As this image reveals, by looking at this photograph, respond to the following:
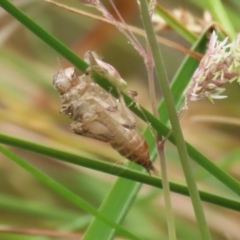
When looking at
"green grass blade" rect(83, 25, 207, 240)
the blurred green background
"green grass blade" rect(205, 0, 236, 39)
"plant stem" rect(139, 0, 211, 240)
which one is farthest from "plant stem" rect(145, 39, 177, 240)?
the blurred green background

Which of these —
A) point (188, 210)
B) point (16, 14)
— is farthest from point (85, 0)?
point (188, 210)

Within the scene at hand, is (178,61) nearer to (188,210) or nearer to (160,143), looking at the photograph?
(188,210)

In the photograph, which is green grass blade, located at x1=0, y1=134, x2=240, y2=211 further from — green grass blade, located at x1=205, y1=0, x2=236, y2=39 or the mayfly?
green grass blade, located at x1=205, y1=0, x2=236, y2=39

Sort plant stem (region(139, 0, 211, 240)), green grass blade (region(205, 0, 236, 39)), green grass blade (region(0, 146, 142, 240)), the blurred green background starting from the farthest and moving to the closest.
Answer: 1. the blurred green background
2. green grass blade (region(205, 0, 236, 39))
3. green grass blade (region(0, 146, 142, 240))
4. plant stem (region(139, 0, 211, 240))

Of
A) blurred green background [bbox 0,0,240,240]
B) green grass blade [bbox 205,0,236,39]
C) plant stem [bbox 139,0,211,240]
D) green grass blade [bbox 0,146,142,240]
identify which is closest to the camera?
plant stem [bbox 139,0,211,240]

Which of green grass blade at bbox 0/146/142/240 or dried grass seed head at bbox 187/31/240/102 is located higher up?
dried grass seed head at bbox 187/31/240/102

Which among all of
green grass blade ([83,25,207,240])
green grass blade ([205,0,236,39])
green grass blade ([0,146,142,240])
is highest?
green grass blade ([205,0,236,39])

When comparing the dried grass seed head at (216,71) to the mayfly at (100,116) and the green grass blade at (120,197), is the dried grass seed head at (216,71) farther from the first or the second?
the green grass blade at (120,197)

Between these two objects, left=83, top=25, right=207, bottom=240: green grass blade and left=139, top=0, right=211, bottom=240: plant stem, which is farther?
left=83, top=25, right=207, bottom=240: green grass blade
